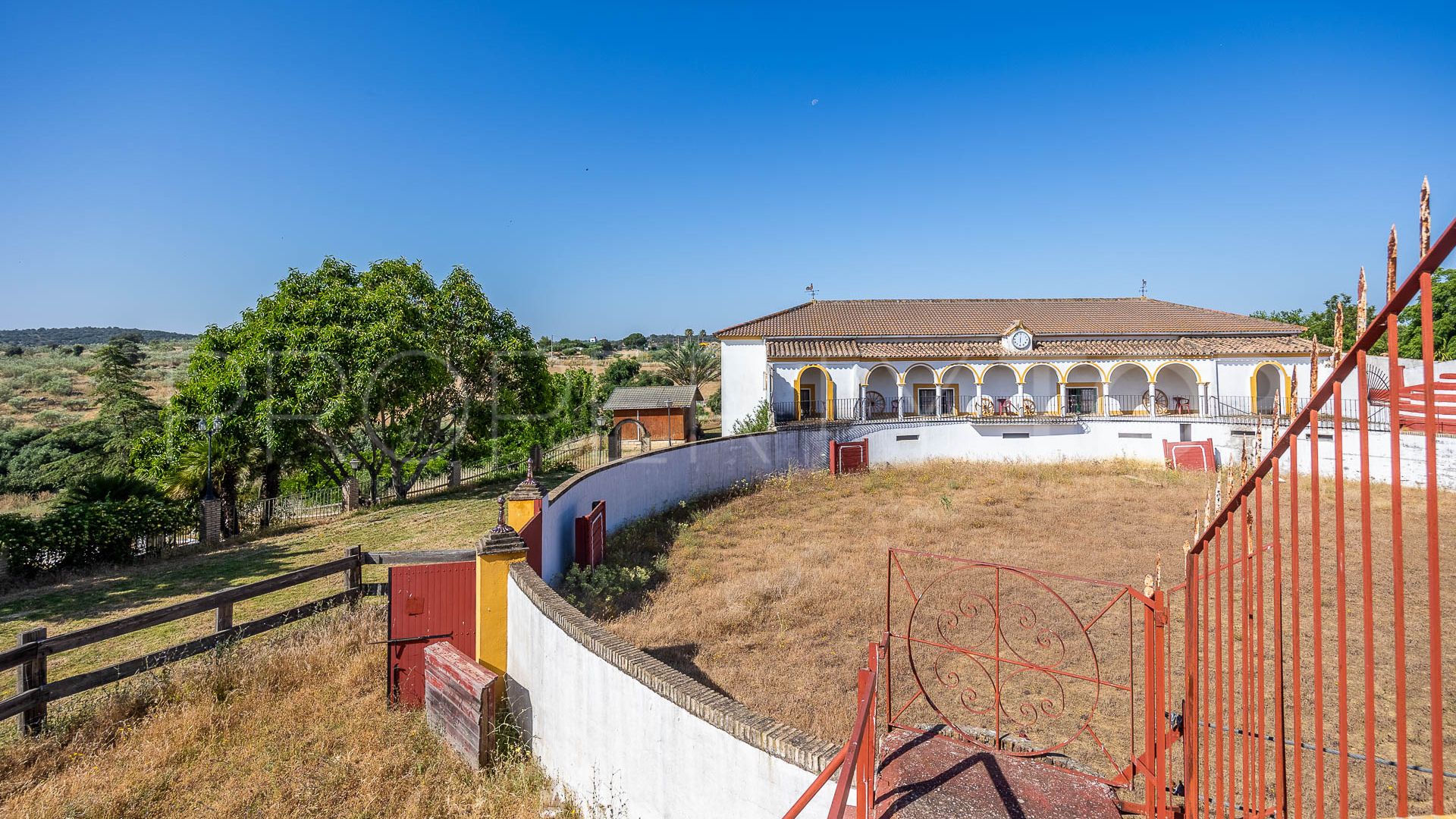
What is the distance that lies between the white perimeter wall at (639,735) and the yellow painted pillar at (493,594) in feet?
1.41

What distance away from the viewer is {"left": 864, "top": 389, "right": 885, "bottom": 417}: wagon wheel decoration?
28734 mm

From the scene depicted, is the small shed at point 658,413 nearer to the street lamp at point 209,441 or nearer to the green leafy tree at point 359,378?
the green leafy tree at point 359,378

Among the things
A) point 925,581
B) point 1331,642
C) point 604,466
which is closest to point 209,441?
point 604,466

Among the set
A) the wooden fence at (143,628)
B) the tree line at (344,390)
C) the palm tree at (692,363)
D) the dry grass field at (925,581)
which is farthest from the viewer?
the palm tree at (692,363)

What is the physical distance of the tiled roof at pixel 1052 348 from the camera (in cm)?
2670

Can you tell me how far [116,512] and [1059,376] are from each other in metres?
28.5

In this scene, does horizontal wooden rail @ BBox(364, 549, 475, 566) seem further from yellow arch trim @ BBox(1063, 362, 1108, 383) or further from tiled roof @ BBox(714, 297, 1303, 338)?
yellow arch trim @ BBox(1063, 362, 1108, 383)

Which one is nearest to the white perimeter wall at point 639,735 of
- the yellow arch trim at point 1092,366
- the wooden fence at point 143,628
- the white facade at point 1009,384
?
the wooden fence at point 143,628

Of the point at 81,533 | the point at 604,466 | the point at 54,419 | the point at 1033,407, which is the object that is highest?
the point at 1033,407

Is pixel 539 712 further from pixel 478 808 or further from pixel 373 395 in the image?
pixel 373 395

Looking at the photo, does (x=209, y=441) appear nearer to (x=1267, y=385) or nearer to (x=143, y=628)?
(x=143, y=628)

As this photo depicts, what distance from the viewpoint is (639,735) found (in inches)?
188

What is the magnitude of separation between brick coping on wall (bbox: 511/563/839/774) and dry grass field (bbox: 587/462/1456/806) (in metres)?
1.98

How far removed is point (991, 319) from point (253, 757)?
30393 mm
